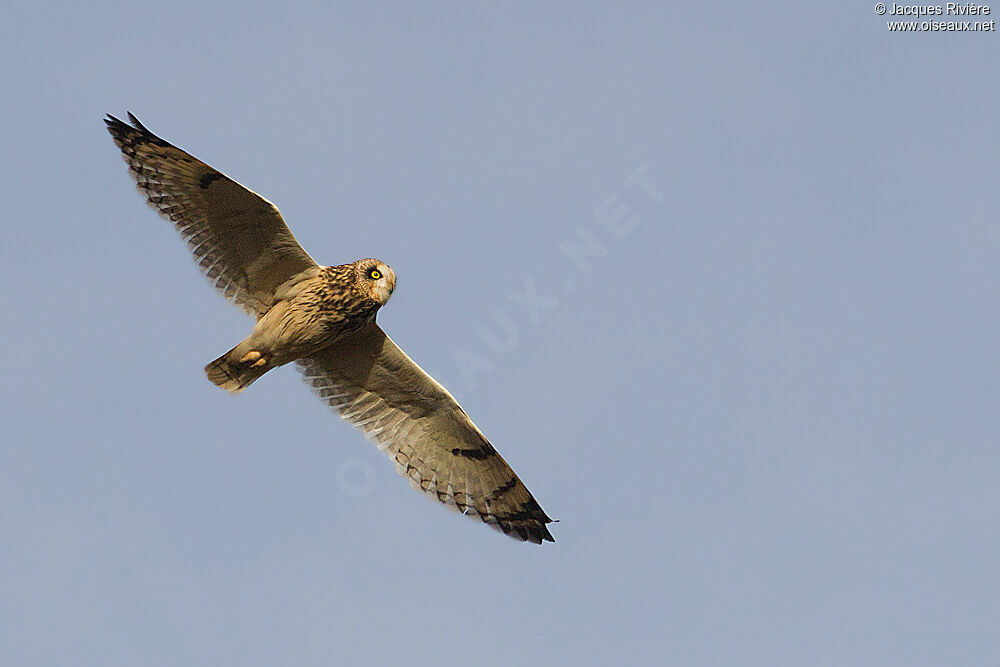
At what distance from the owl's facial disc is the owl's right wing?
0.68 metres

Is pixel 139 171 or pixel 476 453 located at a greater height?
pixel 139 171

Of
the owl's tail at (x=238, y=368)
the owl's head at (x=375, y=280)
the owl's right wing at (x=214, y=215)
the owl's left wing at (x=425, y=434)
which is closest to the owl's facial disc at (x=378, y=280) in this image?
the owl's head at (x=375, y=280)

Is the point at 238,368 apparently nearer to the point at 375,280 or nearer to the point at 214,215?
the point at 214,215

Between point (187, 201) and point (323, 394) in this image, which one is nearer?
point (187, 201)

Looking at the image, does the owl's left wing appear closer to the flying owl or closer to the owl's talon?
the flying owl

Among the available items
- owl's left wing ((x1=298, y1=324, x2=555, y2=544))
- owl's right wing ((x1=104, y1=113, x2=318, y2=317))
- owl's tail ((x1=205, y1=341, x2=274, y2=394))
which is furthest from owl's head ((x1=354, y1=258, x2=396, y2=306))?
owl's tail ((x1=205, y1=341, x2=274, y2=394))

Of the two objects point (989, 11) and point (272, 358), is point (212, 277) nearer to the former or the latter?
point (272, 358)

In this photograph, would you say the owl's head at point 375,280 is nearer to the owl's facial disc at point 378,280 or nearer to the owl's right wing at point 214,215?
the owl's facial disc at point 378,280

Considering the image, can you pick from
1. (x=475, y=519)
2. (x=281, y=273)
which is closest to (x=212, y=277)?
(x=281, y=273)

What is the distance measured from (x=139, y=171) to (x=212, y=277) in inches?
59.4

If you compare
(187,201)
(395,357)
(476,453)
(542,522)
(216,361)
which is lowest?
(542,522)

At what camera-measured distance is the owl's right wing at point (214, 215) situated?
1589cm

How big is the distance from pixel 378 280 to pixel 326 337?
0.94m

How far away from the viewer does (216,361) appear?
16.3 m
